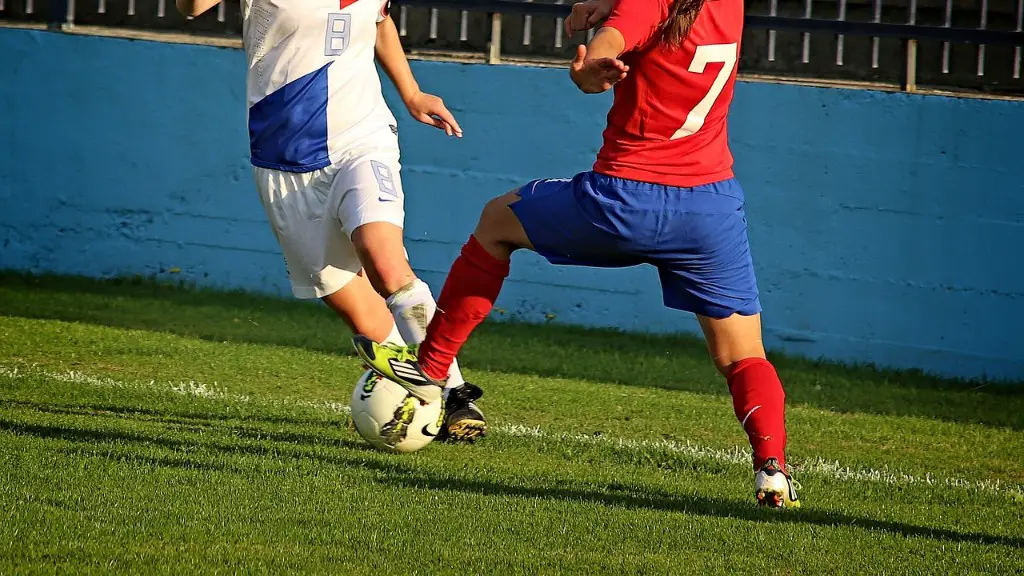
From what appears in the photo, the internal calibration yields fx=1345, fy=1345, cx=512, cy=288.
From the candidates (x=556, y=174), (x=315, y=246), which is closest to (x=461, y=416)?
(x=315, y=246)

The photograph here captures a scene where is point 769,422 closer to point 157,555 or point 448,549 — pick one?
point 448,549

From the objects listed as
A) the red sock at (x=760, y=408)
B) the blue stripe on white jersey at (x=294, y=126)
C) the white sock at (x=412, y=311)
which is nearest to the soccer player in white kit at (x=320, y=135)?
the blue stripe on white jersey at (x=294, y=126)

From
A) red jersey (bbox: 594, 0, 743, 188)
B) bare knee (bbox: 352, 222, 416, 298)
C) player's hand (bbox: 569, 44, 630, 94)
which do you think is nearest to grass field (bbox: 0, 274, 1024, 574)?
bare knee (bbox: 352, 222, 416, 298)

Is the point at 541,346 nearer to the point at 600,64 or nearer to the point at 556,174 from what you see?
the point at 556,174

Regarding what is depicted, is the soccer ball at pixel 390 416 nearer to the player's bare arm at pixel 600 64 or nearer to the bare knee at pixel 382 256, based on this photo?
the bare knee at pixel 382 256

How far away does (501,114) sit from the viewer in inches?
390

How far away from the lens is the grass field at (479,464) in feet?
12.1

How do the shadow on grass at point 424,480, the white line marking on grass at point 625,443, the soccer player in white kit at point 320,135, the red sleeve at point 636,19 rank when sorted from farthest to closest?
the white line marking on grass at point 625,443, the soccer player in white kit at point 320,135, the shadow on grass at point 424,480, the red sleeve at point 636,19

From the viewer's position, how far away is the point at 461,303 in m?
4.56

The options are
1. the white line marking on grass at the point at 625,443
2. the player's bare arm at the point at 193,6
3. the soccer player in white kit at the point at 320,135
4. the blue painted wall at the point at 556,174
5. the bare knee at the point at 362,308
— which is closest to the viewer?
the player's bare arm at the point at 193,6

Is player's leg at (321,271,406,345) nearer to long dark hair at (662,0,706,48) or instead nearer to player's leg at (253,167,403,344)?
player's leg at (253,167,403,344)

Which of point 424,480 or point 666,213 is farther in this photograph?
point 424,480

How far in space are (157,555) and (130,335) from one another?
5122 mm

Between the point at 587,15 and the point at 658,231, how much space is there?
748mm
